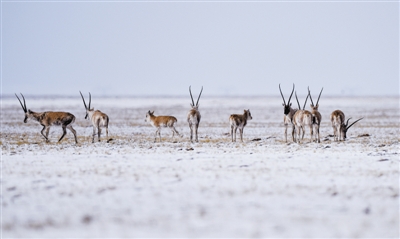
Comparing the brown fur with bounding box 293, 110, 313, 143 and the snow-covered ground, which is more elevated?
the brown fur with bounding box 293, 110, 313, 143

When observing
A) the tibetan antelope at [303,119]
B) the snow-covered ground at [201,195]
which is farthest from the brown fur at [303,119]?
the snow-covered ground at [201,195]

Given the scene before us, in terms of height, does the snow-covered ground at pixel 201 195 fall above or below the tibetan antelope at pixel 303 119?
below

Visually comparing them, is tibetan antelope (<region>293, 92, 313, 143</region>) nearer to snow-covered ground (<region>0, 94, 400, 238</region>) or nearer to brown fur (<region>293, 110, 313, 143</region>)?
brown fur (<region>293, 110, 313, 143</region>)

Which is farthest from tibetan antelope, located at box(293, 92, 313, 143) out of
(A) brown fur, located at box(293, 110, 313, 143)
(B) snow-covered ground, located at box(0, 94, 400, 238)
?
(B) snow-covered ground, located at box(0, 94, 400, 238)

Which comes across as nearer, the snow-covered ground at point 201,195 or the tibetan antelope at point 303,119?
the snow-covered ground at point 201,195

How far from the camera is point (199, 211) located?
29.9ft

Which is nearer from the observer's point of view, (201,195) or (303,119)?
(201,195)

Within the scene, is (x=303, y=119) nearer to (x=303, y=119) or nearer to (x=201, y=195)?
(x=303, y=119)

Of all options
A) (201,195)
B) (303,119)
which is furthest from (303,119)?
(201,195)

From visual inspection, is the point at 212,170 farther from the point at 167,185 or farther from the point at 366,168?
the point at 366,168

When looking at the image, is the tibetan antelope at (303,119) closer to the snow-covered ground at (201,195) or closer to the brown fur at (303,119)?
the brown fur at (303,119)

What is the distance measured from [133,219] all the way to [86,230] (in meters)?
0.81

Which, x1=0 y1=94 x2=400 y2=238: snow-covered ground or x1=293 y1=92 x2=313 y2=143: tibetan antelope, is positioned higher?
x1=293 y1=92 x2=313 y2=143: tibetan antelope

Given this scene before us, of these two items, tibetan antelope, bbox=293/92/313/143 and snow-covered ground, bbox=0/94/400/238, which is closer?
snow-covered ground, bbox=0/94/400/238
